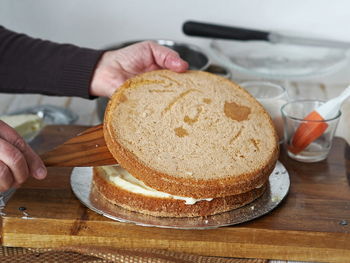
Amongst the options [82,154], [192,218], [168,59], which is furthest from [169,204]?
[168,59]

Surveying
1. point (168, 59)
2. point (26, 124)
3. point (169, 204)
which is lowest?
point (26, 124)

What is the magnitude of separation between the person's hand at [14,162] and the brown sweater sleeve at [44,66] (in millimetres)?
481

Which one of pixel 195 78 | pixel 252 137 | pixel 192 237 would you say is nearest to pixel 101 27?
pixel 195 78

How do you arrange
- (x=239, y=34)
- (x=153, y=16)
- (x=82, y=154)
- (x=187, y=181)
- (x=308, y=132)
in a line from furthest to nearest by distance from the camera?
(x=153, y=16)
(x=239, y=34)
(x=308, y=132)
(x=82, y=154)
(x=187, y=181)

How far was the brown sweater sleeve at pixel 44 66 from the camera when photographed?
190 cm

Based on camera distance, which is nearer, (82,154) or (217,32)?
(82,154)

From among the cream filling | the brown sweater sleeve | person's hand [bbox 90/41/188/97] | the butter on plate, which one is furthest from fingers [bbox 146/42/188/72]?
the butter on plate

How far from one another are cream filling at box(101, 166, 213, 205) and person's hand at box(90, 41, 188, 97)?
0.39 metres

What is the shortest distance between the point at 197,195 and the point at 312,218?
0.28 m

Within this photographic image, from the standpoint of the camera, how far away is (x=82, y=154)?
4.96 feet

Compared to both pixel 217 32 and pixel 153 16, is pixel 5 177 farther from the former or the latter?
pixel 153 16

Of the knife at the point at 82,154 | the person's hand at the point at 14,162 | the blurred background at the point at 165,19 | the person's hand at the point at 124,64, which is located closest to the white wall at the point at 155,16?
the blurred background at the point at 165,19

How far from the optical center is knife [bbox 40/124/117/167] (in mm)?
1486

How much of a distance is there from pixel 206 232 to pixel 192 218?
0.15 ft
